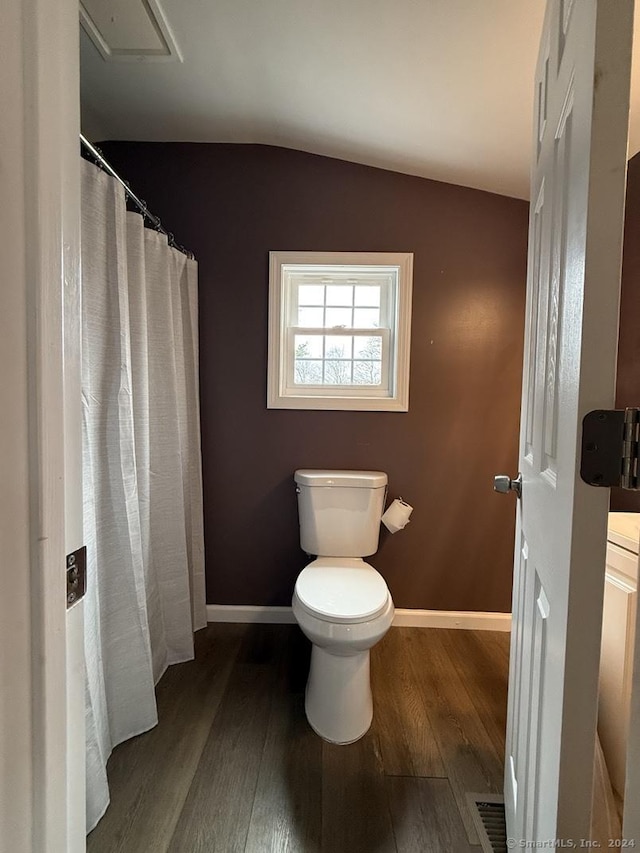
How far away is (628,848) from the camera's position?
434 millimetres

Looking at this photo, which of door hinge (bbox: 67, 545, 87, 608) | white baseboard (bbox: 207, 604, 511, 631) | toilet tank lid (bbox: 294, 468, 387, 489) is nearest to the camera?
door hinge (bbox: 67, 545, 87, 608)

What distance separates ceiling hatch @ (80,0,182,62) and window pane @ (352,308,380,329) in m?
1.20

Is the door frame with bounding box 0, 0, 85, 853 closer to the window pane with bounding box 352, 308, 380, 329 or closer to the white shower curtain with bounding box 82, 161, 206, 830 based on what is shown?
the white shower curtain with bounding box 82, 161, 206, 830

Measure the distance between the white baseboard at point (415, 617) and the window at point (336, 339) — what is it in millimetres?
1034

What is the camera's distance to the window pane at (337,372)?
7.16ft

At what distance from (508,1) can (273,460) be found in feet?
5.85

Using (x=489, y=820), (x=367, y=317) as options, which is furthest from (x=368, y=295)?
(x=489, y=820)

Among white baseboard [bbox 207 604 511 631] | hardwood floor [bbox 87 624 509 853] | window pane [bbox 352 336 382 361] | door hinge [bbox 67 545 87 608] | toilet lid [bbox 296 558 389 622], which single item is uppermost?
window pane [bbox 352 336 382 361]

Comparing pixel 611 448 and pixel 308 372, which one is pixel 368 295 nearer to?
pixel 308 372

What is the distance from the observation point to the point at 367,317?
2170 mm

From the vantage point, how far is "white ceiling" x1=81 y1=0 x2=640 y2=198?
122 cm

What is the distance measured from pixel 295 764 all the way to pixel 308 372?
1.59 m

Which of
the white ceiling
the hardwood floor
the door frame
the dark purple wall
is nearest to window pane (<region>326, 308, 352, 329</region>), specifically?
the dark purple wall

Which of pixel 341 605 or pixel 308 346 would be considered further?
pixel 308 346
